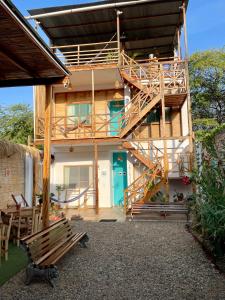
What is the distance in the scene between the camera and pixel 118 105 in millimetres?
14469

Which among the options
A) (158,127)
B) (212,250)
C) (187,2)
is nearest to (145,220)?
(212,250)

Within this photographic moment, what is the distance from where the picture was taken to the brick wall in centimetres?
970

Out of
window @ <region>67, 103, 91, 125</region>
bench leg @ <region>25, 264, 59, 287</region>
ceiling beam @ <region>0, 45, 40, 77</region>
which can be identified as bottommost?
bench leg @ <region>25, 264, 59, 287</region>

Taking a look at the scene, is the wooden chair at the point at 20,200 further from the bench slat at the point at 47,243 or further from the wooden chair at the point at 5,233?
the bench slat at the point at 47,243

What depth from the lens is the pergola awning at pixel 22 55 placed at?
3850mm

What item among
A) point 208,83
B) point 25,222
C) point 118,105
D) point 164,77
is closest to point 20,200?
point 25,222

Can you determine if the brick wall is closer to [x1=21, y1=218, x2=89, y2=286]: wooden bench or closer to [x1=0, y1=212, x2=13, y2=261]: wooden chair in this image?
[x1=0, y1=212, x2=13, y2=261]: wooden chair

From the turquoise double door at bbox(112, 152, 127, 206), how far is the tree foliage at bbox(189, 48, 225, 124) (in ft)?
22.6

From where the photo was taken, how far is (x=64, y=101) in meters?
15.0

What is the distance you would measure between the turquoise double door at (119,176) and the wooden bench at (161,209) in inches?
146

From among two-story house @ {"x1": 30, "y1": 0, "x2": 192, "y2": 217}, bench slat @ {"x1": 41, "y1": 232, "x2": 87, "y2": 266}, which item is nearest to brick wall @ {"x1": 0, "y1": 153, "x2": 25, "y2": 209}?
two-story house @ {"x1": 30, "y1": 0, "x2": 192, "y2": 217}

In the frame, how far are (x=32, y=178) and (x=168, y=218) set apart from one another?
593 centimetres

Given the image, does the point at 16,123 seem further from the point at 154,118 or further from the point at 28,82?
the point at 28,82

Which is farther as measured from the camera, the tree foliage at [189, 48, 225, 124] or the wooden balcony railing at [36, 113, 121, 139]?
the tree foliage at [189, 48, 225, 124]
